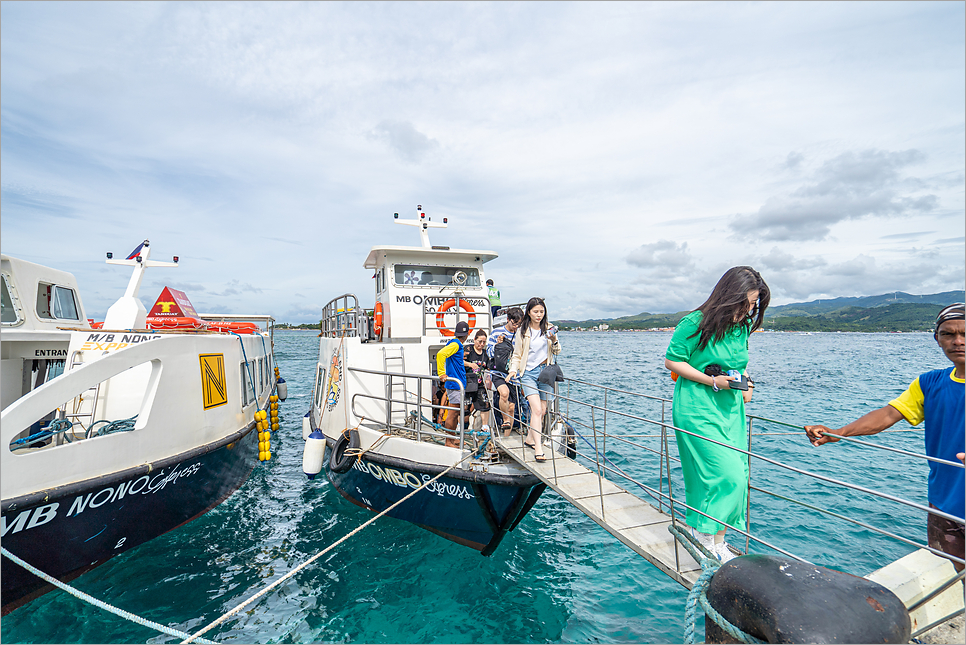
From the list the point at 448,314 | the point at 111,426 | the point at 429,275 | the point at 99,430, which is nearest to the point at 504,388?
the point at 448,314

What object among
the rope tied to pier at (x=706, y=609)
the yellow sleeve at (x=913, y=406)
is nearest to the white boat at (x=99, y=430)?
the rope tied to pier at (x=706, y=609)

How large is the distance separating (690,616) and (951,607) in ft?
3.97

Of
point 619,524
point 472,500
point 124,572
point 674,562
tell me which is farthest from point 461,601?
point 124,572

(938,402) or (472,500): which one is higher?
(938,402)

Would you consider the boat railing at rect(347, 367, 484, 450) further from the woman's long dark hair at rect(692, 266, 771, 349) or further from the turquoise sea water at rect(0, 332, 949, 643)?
the woman's long dark hair at rect(692, 266, 771, 349)

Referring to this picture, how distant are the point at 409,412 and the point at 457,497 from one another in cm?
204

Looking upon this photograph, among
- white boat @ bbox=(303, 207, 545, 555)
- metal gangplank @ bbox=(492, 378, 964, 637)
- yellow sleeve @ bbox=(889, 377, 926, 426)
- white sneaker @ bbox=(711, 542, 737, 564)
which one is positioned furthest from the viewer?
white boat @ bbox=(303, 207, 545, 555)

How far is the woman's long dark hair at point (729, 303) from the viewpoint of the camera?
10.1 ft

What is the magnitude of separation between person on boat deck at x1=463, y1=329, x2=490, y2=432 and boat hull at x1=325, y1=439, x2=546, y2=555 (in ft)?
3.16

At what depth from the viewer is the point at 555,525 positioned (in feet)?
26.0

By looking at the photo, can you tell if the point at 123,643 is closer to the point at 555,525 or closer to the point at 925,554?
the point at 555,525

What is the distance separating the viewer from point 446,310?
385 inches

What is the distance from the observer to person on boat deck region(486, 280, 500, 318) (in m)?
11.1

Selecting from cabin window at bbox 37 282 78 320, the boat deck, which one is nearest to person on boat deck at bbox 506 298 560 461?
the boat deck
